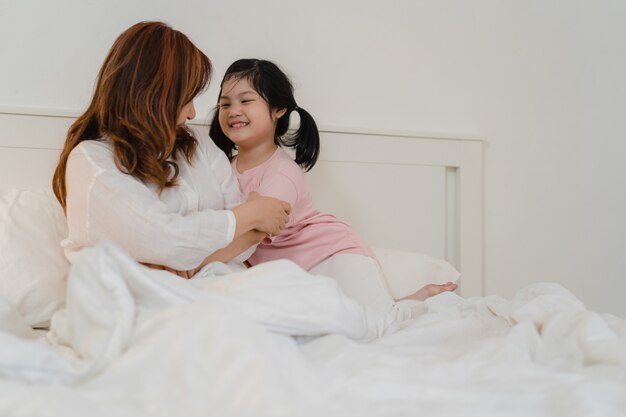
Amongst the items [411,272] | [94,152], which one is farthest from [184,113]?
[411,272]

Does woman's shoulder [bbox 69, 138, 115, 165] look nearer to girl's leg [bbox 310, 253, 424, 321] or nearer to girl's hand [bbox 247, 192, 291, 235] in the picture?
girl's hand [bbox 247, 192, 291, 235]

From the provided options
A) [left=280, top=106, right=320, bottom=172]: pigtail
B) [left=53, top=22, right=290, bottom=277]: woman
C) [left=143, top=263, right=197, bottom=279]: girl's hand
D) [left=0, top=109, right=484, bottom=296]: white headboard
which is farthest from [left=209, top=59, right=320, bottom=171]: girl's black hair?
[left=143, top=263, right=197, bottom=279]: girl's hand

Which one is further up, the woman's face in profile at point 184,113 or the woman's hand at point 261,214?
the woman's face in profile at point 184,113

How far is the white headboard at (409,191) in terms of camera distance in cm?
204

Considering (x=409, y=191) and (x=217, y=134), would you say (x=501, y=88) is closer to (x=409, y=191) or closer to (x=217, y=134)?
(x=409, y=191)

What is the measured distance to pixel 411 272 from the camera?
1.74 meters

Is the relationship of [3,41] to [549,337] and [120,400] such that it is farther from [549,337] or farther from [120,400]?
[549,337]

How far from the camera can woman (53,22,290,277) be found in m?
1.26

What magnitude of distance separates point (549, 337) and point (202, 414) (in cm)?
58

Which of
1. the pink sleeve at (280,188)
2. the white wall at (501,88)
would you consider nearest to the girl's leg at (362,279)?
the pink sleeve at (280,188)

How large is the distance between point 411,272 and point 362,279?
0.54 ft

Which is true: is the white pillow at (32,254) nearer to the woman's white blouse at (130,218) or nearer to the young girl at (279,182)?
the woman's white blouse at (130,218)

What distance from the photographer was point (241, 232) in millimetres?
1387

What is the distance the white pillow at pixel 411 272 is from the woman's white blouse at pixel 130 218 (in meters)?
0.53
